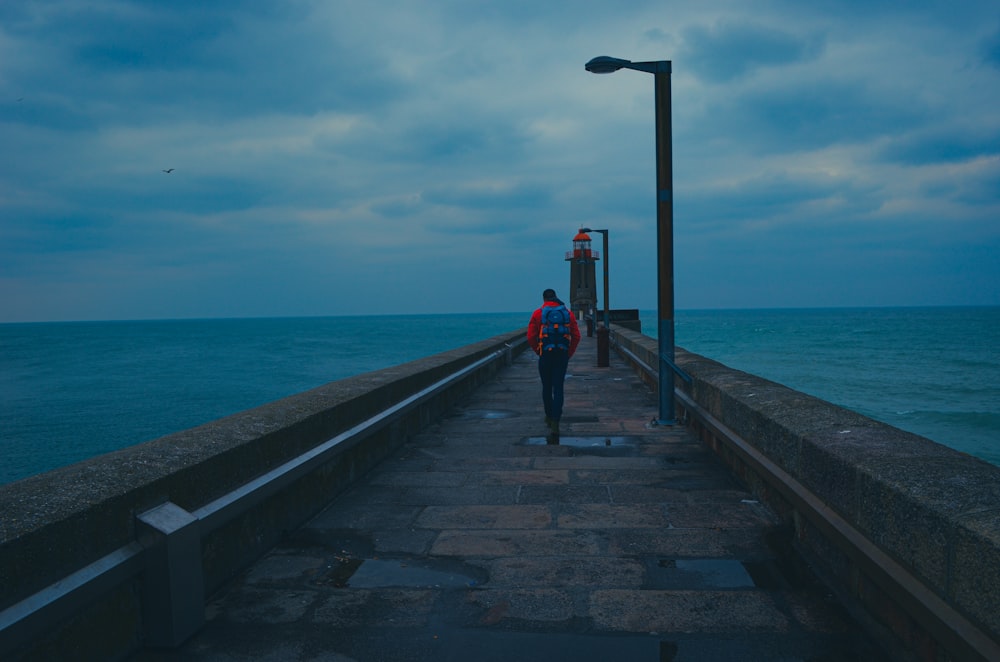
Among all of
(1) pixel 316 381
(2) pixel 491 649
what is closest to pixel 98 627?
(2) pixel 491 649

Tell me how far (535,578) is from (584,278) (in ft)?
141

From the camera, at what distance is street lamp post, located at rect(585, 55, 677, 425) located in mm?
8992

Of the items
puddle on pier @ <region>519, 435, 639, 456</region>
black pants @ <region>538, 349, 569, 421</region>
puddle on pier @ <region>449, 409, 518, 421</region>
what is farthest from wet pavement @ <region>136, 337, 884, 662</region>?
puddle on pier @ <region>449, 409, 518, 421</region>

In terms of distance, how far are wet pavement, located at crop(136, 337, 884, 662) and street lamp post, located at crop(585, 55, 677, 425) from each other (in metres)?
2.41

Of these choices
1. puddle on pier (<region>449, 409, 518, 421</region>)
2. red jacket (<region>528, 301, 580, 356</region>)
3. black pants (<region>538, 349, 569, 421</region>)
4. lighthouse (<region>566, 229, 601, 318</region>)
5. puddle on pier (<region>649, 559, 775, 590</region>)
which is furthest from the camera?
lighthouse (<region>566, 229, 601, 318</region>)

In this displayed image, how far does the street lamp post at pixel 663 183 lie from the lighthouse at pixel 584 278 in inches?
1401

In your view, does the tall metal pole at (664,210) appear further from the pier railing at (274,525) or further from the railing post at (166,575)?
the railing post at (166,575)

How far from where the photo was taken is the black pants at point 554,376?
923 cm

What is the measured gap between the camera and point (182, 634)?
3383 millimetres

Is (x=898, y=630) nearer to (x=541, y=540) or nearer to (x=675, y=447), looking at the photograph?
(x=541, y=540)

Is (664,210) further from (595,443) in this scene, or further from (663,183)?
(595,443)

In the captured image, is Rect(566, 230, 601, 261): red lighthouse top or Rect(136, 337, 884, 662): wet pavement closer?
Rect(136, 337, 884, 662): wet pavement

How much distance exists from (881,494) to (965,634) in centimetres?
82

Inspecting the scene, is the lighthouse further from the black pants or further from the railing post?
the railing post
